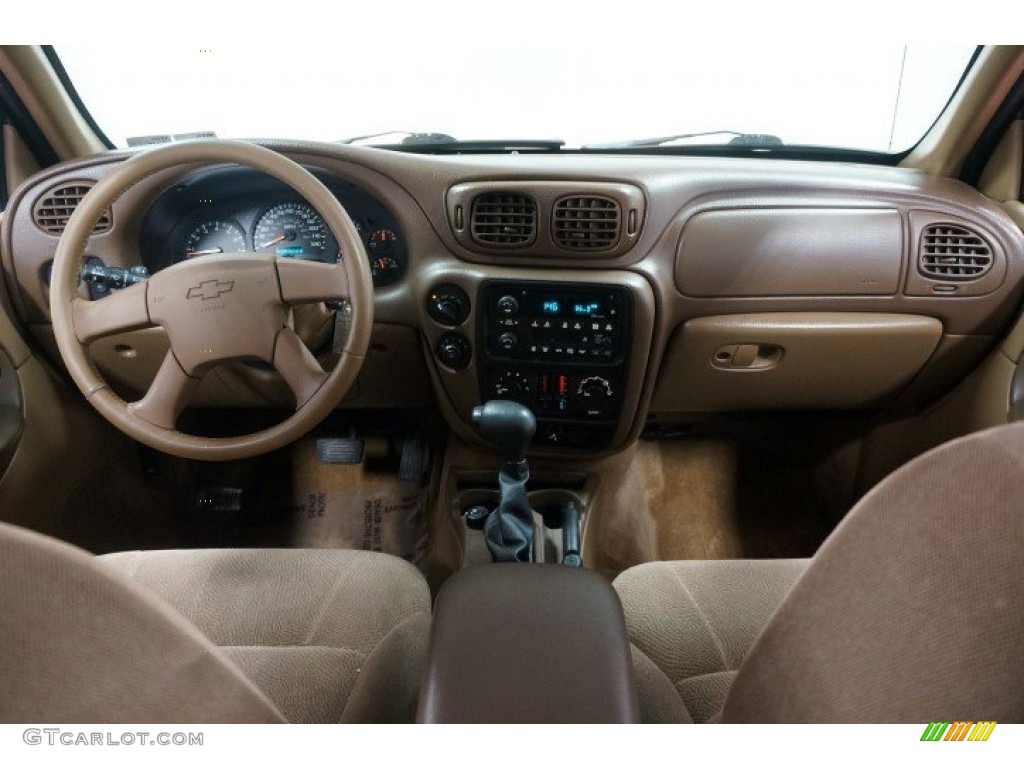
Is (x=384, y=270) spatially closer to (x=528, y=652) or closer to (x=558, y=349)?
(x=558, y=349)

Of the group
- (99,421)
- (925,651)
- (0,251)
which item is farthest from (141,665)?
(99,421)

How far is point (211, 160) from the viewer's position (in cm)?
103

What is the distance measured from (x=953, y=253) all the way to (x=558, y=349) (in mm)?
849

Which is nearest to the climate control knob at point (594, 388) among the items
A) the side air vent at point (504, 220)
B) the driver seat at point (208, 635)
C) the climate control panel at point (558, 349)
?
the climate control panel at point (558, 349)

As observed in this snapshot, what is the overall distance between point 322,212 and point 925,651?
0.95 metres

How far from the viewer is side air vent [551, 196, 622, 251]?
128cm

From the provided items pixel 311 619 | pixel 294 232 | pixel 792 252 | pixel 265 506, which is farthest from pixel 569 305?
pixel 265 506

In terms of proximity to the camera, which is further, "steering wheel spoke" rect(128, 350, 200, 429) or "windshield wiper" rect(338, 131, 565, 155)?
"windshield wiper" rect(338, 131, 565, 155)

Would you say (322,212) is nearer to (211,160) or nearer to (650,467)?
(211,160)

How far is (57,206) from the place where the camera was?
1364 mm

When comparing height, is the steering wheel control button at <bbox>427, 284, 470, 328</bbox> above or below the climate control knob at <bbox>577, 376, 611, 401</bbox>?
above

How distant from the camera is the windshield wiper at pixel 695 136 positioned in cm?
147

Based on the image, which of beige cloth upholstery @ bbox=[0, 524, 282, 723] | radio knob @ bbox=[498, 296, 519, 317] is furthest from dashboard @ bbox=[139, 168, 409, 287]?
beige cloth upholstery @ bbox=[0, 524, 282, 723]

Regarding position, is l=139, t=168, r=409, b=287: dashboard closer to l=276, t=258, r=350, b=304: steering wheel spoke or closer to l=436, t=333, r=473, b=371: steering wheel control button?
l=436, t=333, r=473, b=371: steering wheel control button
